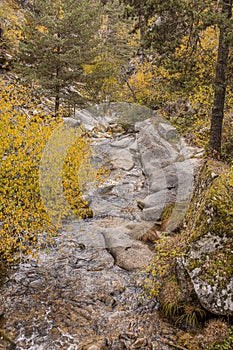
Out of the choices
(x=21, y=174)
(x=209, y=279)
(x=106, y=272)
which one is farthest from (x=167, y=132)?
(x=209, y=279)

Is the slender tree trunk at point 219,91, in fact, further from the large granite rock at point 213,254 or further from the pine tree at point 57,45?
the pine tree at point 57,45

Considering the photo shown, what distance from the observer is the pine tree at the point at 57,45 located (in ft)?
56.5

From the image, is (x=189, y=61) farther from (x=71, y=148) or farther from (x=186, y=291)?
(x=186, y=291)

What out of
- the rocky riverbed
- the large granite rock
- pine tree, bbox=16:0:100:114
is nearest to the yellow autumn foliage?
the rocky riverbed

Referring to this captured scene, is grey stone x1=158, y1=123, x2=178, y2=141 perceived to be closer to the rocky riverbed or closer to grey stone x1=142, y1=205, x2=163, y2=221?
the rocky riverbed

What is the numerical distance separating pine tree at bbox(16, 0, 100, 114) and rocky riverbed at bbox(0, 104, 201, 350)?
18.3 feet

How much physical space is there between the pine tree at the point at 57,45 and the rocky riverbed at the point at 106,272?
5570 mm

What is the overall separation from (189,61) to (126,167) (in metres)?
8.30

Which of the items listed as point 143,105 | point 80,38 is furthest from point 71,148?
point 143,105

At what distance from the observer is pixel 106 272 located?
8773mm

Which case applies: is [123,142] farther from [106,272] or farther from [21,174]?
[21,174]

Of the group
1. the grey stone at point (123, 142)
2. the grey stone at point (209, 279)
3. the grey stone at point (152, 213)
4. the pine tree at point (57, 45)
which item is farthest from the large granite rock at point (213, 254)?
the grey stone at point (123, 142)

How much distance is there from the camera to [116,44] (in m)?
29.4

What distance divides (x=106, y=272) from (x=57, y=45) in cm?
1446
